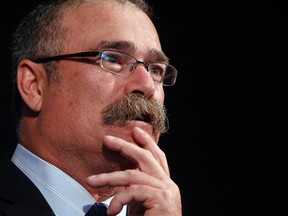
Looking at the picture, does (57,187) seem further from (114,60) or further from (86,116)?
(114,60)

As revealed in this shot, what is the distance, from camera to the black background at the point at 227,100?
2857mm

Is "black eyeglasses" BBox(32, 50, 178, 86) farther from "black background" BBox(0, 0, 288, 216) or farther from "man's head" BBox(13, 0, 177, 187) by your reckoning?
"black background" BBox(0, 0, 288, 216)

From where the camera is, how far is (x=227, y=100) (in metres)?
2.95

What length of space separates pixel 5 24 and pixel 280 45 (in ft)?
5.03

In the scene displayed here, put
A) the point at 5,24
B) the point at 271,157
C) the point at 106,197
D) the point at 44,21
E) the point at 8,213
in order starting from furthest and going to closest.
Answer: the point at 271,157
the point at 5,24
the point at 44,21
the point at 106,197
the point at 8,213

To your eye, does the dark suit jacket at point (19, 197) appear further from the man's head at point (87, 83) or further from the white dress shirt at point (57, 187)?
the man's head at point (87, 83)

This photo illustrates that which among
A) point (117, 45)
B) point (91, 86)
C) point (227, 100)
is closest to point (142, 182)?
point (91, 86)

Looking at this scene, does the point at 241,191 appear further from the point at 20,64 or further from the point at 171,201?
the point at 20,64

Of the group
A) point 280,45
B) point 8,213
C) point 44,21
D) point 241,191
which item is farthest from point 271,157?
point 8,213

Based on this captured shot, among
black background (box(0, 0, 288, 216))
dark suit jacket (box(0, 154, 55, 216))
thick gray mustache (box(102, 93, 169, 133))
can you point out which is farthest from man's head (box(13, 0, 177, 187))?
black background (box(0, 0, 288, 216))

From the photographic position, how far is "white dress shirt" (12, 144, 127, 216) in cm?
179

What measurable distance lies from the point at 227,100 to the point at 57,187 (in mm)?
1408

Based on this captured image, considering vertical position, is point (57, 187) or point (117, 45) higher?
point (117, 45)

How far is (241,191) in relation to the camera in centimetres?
286
